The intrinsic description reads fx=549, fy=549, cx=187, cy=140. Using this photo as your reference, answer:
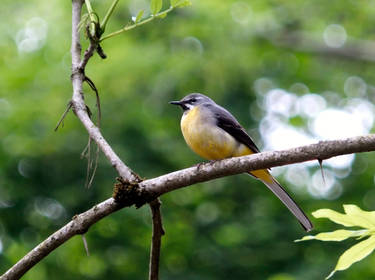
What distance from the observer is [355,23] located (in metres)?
12.7

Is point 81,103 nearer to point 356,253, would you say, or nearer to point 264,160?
point 264,160

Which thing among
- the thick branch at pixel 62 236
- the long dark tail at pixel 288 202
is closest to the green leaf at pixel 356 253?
the thick branch at pixel 62 236

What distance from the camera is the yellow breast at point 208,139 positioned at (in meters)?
5.33

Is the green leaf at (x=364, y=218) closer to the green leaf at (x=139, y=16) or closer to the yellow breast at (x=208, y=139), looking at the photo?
the green leaf at (x=139, y=16)

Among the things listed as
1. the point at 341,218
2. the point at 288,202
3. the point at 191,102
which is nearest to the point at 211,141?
the point at 288,202

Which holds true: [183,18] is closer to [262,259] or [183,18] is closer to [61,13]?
[61,13]

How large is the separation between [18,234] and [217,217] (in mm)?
3170

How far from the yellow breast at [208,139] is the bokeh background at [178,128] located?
1.82m

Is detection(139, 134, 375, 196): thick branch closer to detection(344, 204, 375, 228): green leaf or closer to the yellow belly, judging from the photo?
detection(344, 204, 375, 228): green leaf

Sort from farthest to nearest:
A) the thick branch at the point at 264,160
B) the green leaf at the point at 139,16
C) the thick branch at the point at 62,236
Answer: the green leaf at the point at 139,16, the thick branch at the point at 62,236, the thick branch at the point at 264,160

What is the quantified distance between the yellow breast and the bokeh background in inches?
71.5

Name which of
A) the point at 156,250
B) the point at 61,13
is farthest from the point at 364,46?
the point at 156,250

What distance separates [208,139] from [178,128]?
439 centimetres

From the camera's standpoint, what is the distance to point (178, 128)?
9688 millimetres
